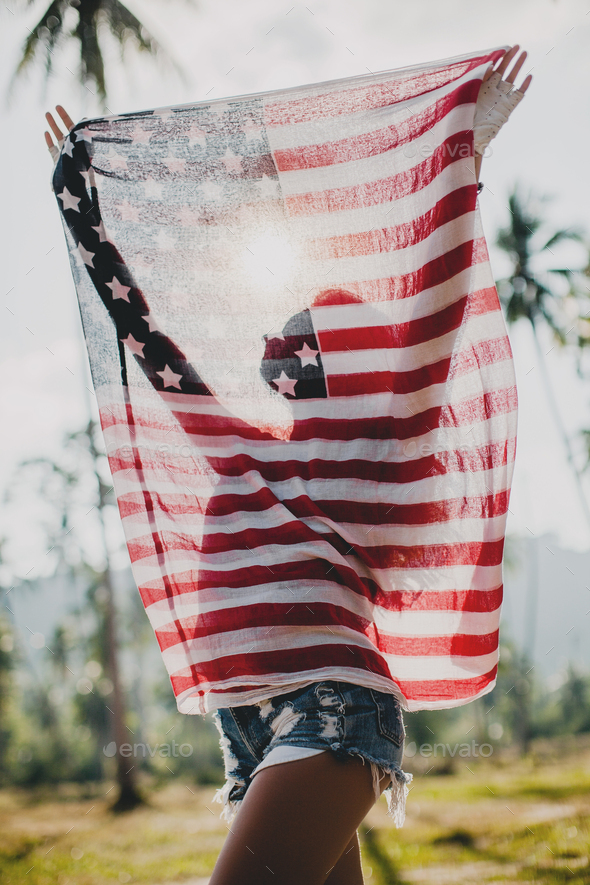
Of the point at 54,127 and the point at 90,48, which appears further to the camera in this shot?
the point at 90,48

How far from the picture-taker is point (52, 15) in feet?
44.2

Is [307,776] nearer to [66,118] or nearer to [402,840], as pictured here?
[66,118]

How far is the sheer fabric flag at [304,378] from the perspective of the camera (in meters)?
1.66

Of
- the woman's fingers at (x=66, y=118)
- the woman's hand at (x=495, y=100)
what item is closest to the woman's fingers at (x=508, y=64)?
the woman's hand at (x=495, y=100)

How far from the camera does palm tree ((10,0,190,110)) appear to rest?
13.5 m

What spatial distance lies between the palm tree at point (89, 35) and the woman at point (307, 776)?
51.3 ft

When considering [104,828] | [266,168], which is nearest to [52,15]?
[266,168]

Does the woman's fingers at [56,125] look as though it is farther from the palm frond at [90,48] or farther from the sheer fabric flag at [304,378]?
the palm frond at [90,48]

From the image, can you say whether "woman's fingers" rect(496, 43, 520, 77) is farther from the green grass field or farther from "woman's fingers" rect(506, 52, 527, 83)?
the green grass field

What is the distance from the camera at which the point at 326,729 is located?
1294 mm

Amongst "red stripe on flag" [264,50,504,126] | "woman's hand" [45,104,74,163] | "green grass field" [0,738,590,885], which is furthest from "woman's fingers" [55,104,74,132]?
"green grass field" [0,738,590,885]

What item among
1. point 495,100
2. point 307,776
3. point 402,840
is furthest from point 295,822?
point 402,840

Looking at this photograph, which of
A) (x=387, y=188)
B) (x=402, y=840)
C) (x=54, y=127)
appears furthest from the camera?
(x=402, y=840)

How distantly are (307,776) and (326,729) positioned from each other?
10 centimetres
